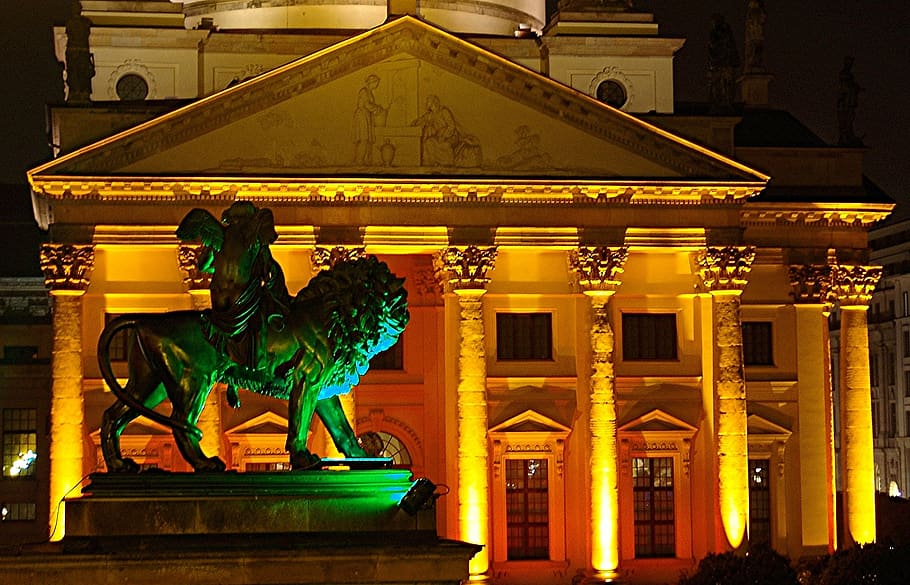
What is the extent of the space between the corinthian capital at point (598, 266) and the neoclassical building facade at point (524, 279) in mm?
A: 70

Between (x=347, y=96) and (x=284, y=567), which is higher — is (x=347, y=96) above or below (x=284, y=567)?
above

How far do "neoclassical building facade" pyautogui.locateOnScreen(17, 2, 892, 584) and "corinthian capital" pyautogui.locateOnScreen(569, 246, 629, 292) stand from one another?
2.7 inches

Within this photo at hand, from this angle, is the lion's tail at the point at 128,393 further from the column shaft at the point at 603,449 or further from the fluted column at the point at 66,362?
the column shaft at the point at 603,449

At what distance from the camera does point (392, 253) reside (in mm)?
54781

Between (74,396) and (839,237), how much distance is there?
23929 millimetres

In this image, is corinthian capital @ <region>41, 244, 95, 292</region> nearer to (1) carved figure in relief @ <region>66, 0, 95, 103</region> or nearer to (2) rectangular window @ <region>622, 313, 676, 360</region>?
(1) carved figure in relief @ <region>66, 0, 95, 103</region>

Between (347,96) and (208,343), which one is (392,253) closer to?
(347,96)

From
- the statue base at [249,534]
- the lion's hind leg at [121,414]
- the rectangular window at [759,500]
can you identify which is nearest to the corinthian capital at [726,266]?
the rectangular window at [759,500]

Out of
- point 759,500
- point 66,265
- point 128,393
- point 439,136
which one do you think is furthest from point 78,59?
point 128,393

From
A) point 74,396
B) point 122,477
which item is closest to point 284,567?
point 122,477

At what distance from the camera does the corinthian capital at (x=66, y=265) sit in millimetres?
52188

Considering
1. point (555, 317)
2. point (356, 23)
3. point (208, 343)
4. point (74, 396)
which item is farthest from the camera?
point (356, 23)

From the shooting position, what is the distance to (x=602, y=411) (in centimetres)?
5425

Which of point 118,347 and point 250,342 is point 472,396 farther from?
point 250,342
